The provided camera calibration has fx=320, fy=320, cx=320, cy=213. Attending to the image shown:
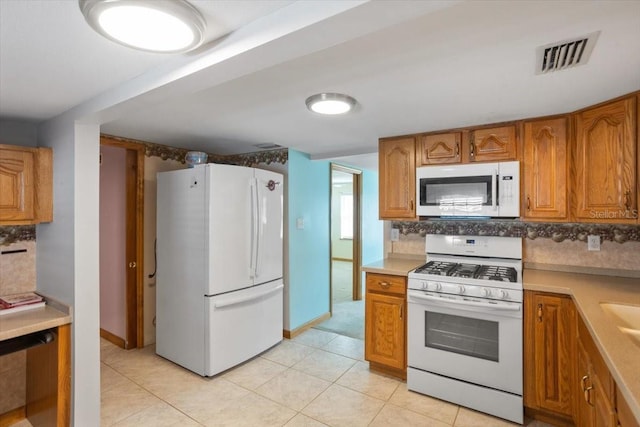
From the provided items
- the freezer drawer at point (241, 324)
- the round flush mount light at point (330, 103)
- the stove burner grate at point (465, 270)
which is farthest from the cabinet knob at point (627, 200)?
the freezer drawer at point (241, 324)

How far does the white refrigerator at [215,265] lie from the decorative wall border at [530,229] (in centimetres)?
151

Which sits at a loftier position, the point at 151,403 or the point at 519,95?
the point at 519,95

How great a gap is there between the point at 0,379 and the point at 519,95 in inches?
153

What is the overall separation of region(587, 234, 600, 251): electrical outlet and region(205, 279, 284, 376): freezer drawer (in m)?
2.68

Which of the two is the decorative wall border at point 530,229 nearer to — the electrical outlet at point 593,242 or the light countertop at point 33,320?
the electrical outlet at point 593,242

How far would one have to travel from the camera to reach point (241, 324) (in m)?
2.89

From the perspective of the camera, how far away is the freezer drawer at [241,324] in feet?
8.74

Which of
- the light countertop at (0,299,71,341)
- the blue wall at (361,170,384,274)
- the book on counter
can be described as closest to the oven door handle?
→ the light countertop at (0,299,71,341)

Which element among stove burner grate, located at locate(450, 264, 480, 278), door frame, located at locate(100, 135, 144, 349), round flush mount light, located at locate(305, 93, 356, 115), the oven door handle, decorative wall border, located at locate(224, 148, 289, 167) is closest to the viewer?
round flush mount light, located at locate(305, 93, 356, 115)

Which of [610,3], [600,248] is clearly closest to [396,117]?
[610,3]

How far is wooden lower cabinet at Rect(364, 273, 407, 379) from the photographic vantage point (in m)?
2.64

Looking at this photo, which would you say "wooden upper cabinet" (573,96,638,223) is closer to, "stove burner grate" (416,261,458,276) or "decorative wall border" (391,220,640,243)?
"decorative wall border" (391,220,640,243)

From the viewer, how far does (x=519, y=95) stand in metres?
1.93

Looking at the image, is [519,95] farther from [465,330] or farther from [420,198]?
[465,330]
